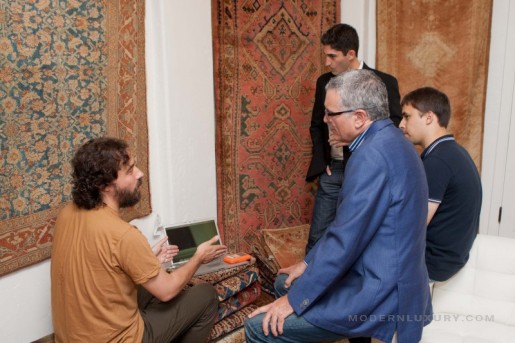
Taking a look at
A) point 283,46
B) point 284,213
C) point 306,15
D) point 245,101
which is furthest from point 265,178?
point 306,15

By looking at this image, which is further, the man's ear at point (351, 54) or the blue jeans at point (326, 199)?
the blue jeans at point (326, 199)

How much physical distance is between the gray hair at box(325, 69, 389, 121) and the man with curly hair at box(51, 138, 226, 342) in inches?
35.7

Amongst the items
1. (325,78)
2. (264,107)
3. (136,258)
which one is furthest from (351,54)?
(136,258)

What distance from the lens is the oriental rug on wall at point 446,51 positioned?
334 centimetres

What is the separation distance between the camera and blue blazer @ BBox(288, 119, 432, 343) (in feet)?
4.63

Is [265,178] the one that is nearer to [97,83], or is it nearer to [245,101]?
[245,101]

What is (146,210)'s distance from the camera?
8.38 ft

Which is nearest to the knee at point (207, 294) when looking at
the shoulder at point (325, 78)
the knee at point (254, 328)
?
the knee at point (254, 328)

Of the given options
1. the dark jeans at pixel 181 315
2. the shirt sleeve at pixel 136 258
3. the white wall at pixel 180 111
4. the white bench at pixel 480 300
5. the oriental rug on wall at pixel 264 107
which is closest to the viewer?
the shirt sleeve at pixel 136 258

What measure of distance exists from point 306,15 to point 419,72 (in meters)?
1.05

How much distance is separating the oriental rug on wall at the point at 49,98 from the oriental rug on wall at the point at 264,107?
33.1 inches

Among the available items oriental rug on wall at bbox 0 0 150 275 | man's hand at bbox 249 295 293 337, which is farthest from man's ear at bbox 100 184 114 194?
man's hand at bbox 249 295 293 337

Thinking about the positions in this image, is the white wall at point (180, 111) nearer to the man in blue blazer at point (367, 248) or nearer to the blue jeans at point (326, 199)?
the blue jeans at point (326, 199)

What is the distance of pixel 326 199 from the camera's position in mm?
2941
